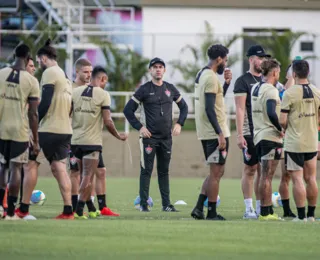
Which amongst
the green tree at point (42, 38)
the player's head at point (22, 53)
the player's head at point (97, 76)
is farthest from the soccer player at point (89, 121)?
the green tree at point (42, 38)

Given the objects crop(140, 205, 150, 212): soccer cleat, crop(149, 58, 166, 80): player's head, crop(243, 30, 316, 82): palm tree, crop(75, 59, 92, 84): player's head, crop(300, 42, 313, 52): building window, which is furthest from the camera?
crop(300, 42, 313, 52): building window

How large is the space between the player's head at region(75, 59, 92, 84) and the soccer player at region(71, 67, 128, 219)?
60 cm

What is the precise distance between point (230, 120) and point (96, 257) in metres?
22.9

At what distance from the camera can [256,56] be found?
1608 cm

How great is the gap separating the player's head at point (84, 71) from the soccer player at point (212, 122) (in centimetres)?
194

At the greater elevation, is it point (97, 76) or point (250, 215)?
point (97, 76)

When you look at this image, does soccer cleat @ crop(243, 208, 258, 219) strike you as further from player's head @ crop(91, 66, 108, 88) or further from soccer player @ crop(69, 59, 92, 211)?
player's head @ crop(91, 66, 108, 88)

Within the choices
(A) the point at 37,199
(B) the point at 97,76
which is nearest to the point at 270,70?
(B) the point at 97,76

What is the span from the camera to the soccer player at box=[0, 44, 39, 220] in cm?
1377

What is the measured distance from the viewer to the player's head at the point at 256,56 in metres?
16.0

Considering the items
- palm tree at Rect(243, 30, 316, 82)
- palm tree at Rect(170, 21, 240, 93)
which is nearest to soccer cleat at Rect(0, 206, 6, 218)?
palm tree at Rect(170, 21, 240, 93)

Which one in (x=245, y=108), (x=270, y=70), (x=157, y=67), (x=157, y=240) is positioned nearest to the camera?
(x=157, y=240)

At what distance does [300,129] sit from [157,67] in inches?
149

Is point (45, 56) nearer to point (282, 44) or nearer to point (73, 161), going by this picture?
point (73, 161)
